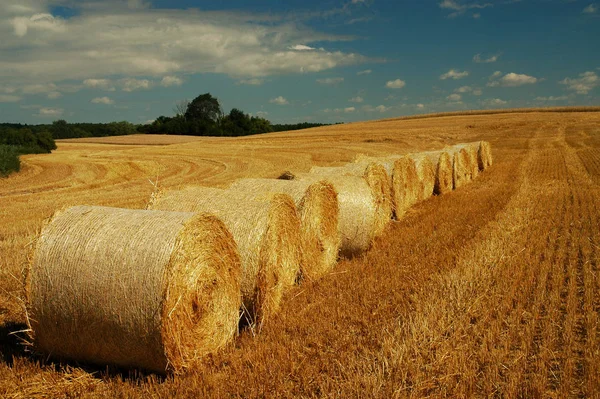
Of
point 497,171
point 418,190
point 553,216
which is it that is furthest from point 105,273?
point 497,171

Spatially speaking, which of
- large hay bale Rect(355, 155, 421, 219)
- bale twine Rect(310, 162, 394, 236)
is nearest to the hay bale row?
bale twine Rect(310, 162, 394, 236)

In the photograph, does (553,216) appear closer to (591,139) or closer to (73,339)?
(73,339)

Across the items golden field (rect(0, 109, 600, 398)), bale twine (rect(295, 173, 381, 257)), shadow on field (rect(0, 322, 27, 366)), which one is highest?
bale twine (rect(295, 173, 381, 257))

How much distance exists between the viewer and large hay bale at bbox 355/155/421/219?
10.6 meters

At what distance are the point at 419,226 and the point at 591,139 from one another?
2577cm

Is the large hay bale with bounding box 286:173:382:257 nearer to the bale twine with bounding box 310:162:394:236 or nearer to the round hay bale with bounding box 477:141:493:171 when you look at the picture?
the bale twine with bounding box 310:162:394:236

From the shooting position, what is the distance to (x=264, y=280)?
5262mm

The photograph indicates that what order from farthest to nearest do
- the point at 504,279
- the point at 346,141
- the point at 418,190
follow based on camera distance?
the point at 346,141 → the point at 418,190 → the point at 504,279

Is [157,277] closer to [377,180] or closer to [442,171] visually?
[377,180]

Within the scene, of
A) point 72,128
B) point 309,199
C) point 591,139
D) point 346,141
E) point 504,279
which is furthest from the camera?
point 72,128

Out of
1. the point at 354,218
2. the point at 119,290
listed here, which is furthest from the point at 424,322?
the point at 354,218

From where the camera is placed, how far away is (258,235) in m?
5.14

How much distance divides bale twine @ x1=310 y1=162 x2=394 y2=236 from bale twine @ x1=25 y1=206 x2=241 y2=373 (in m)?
4.92

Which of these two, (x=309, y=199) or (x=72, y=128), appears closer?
(x=309, y=199)
